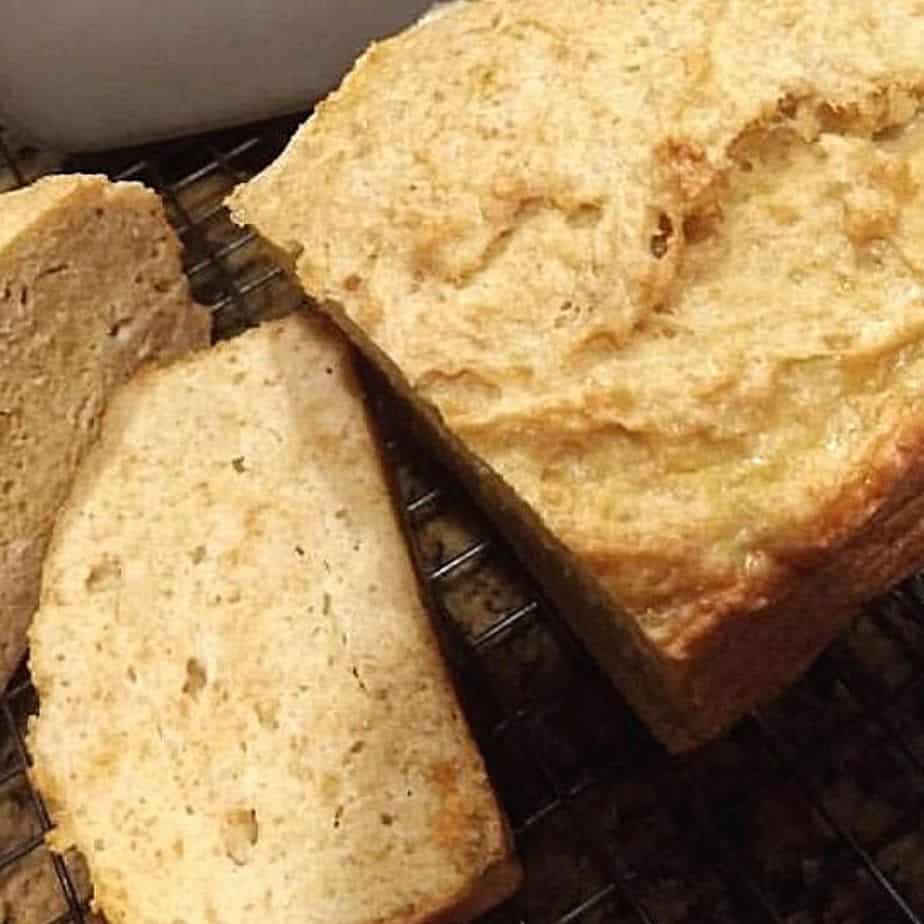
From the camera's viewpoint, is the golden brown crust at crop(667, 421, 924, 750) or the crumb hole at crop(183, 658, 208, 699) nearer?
the golden brown crust at crop(667, 421, 924, 750)

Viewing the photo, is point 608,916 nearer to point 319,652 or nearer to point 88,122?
point 319,652

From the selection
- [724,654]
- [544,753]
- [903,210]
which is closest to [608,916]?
[544,753]

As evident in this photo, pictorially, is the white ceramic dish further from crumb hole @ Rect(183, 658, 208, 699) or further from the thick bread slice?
crumb hole @ Rect(183, 658, 208, 699)

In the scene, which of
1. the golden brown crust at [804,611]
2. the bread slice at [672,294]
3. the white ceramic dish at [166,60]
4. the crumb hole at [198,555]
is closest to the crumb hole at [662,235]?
the bread slice at [672,294]

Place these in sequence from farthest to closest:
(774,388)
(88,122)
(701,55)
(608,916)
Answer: (88,122), (608,916), (701,55), (774,388)

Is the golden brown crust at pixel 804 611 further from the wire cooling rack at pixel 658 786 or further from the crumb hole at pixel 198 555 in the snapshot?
the crumb hole at pixel 198 555

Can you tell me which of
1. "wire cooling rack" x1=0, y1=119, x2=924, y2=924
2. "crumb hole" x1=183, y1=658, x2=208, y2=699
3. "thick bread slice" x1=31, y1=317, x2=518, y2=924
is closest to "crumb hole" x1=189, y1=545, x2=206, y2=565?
"thick bread slice" x1=31, y1=317, x2=518, y2=924

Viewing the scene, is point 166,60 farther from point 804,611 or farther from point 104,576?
point 804,611

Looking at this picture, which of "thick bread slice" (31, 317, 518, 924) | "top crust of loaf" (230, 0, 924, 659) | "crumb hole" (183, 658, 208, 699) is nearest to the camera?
"top crust of loaf" (230, 0, 924, 659)
